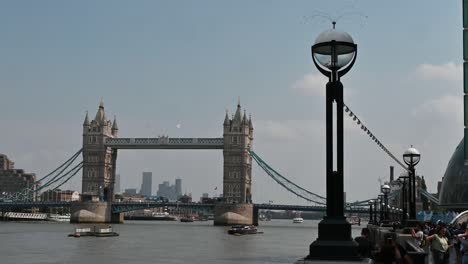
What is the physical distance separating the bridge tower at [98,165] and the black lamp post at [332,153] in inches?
4319

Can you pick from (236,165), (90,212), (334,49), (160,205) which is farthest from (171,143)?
(334,49)

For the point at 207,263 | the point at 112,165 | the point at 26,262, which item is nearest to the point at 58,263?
the point at 26,262

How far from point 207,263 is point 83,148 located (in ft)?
334

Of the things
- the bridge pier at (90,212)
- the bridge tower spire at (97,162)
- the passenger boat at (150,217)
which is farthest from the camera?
the passenger boat at (150,217)

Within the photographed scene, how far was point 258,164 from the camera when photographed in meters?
135

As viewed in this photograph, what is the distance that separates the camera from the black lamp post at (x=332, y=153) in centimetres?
768

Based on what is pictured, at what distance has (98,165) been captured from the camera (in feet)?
426

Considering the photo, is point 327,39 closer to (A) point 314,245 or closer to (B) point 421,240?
(A) point 314,245

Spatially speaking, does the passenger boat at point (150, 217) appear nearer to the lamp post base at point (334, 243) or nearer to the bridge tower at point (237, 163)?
the bridge tower at point (237, 163)

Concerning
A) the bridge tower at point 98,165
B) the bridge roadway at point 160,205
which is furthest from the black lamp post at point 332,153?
the bridge tower at point 98,165

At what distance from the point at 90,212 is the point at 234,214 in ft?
75.7

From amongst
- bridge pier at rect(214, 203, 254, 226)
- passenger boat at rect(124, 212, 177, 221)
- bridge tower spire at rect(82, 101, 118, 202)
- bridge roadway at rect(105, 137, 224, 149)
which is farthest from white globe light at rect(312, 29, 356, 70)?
passenger boat at rect(124, 212, 177, 221)

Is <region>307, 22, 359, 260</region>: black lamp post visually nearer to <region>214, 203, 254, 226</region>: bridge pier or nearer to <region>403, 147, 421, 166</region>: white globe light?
<region>403, 147, 421, 166</region>: white globe light

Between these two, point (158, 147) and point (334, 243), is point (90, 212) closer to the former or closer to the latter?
point (158, 147)
